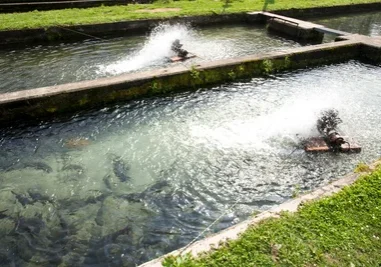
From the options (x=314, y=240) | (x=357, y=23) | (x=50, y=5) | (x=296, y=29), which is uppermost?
(x=50, y=5)

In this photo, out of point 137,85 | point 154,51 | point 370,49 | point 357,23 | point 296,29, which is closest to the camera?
point 137,85

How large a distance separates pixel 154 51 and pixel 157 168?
260 inches

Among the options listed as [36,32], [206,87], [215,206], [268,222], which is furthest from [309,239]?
[36,32]

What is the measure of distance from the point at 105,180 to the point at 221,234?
2.41 m

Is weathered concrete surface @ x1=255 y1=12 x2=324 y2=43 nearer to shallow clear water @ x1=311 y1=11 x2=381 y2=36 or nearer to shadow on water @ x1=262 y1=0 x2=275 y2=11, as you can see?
shadow on water @ x1=262 y1=0 x2=275 y2=11

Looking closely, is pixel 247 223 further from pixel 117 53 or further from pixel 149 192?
pixel 117 53

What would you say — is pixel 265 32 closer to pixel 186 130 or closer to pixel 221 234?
pixel 186 130

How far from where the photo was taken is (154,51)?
11117mm

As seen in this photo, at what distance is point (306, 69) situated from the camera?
10.0 meters

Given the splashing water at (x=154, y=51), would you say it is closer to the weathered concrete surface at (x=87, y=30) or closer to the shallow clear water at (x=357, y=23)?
the weathered concrete surface at (x=87, y=30)

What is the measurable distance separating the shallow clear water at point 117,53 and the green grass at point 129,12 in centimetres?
121

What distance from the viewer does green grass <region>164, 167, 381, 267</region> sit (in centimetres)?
324

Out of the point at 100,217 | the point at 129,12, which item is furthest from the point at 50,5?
the point at 100,217

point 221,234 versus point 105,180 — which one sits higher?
point 221,234
